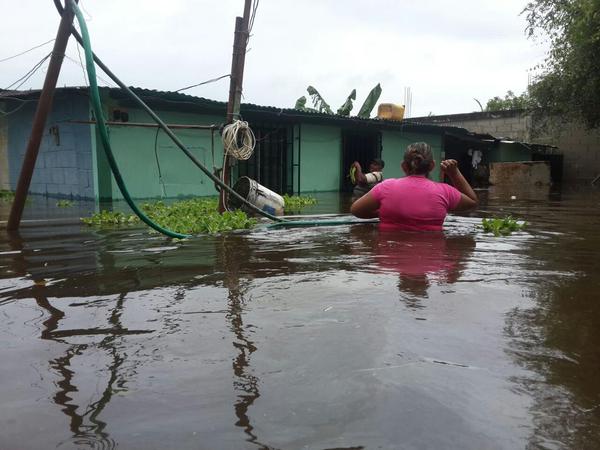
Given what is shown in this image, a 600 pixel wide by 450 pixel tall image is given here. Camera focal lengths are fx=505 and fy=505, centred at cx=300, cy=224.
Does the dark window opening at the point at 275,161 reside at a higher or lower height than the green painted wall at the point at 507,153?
lower

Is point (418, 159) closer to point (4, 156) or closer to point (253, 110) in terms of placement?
point (253, 110)

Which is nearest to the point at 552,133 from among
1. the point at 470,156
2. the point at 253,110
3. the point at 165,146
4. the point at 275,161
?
the point at 470,156

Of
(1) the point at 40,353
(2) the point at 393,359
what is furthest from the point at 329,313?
(1) the point at 40,353

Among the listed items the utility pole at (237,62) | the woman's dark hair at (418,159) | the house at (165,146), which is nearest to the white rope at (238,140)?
the utility pole at (237,62)

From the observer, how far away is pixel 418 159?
4738 mm

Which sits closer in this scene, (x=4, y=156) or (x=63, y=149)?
(x=63, y=149)

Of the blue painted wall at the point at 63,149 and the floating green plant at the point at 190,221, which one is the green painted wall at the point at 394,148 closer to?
the blue painted wall at the point at 63,149

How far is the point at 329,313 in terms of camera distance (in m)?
2.48

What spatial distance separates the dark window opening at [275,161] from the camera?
49.4ft

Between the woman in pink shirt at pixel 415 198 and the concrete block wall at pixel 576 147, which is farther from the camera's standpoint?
the concrete block wall at pixel 576 147

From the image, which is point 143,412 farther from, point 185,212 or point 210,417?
point 185,212

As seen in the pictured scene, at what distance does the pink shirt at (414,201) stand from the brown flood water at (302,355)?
110 centimetres

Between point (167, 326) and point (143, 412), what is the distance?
0.81m

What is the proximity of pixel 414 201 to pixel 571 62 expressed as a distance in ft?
47.0
